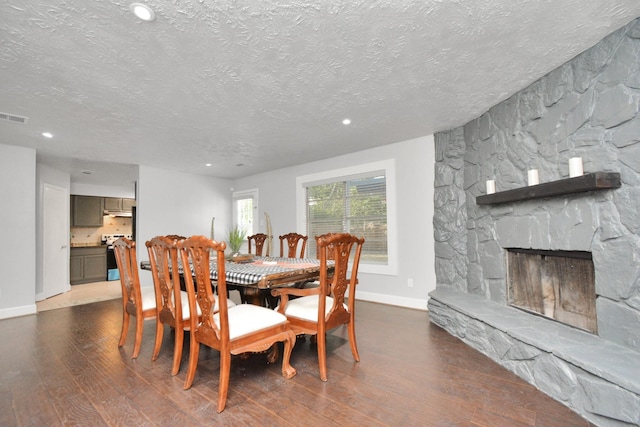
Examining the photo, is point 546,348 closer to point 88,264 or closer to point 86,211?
point 88,264

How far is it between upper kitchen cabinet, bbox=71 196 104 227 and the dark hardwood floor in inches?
187

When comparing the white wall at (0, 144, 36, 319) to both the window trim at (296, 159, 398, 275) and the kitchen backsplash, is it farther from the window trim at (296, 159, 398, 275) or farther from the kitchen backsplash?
the window trim at (296, 159, 398, 275)

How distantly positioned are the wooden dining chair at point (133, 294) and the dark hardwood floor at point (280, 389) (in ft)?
0.81

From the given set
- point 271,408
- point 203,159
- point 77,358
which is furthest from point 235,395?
point 203,159

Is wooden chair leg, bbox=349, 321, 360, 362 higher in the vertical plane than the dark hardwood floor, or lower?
higher

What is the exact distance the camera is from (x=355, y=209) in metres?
4.95

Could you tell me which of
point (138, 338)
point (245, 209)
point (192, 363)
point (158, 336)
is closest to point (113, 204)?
point (245, 209)

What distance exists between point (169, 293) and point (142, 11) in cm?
187

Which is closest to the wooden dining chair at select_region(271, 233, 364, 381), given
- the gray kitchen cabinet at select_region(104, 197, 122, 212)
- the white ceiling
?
the white ceiling

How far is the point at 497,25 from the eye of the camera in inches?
73.5

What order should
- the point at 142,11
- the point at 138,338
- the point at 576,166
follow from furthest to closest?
the point at 138,338 < the point at 576,166 < the point at 142,11

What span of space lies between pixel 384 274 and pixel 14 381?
12.9ft

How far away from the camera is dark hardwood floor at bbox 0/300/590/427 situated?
5.76 ft

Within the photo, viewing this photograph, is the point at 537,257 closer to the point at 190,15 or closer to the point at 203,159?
the point at 190,15
